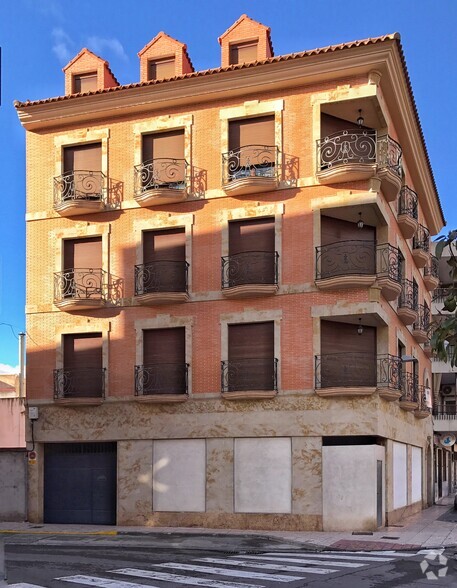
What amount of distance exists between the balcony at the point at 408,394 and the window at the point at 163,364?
7.14 meters

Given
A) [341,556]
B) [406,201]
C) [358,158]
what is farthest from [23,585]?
[406,201]

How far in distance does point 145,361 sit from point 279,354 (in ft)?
13.9

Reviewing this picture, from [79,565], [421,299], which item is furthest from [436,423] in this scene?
[79,565]

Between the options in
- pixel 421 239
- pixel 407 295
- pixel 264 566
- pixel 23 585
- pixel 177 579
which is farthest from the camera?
pixel 421 239

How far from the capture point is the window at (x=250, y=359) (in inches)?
821

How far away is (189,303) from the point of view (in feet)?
71.7

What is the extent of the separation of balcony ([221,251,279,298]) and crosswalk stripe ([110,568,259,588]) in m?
9.58

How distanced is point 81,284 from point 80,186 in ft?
10.3

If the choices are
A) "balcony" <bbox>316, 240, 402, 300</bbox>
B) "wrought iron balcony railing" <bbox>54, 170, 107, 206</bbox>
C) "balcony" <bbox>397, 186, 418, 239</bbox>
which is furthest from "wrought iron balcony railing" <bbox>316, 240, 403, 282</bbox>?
"wrought iron balcony railing" <bbox>54, 170, 107, 206</bbox>

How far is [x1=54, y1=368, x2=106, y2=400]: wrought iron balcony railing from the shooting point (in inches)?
890

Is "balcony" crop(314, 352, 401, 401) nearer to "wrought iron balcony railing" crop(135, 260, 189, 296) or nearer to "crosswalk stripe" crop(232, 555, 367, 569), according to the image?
"wrought iron balcony railing" crop(135, 260, 189, 296)

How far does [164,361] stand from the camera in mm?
22125

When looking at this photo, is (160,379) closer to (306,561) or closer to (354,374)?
(354,374)

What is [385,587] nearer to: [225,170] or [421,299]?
[225,170]
